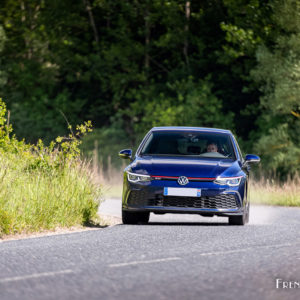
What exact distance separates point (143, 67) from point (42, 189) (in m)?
30.5

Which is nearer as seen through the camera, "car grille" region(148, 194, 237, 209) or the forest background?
"car grille" region(148, 194, 237, 209)

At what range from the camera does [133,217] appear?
14.6 meters

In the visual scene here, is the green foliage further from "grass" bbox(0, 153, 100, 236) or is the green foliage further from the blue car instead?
the blue car

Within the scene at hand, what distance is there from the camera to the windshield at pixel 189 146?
1506 cm

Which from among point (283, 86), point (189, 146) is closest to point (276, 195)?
point (189, 146)

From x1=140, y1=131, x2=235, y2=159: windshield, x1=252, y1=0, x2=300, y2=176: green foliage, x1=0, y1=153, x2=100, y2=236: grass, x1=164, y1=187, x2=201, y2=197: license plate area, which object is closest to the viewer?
x1=0, y1=153, x2=100, y2=236: grass

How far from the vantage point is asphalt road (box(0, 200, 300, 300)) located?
25.0 feet

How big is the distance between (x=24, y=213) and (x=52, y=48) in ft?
110

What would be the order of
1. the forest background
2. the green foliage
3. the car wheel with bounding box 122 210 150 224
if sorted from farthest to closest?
1. the forest background
2. the green foliage
3. the car wheel with bounding box 122 210 150 224

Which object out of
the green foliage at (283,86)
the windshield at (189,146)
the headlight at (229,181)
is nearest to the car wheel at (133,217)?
the windshield at (189,146)

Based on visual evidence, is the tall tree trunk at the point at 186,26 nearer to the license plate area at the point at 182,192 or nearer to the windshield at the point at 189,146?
the windshield at the point at 189,146

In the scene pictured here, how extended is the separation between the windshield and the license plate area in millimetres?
1213

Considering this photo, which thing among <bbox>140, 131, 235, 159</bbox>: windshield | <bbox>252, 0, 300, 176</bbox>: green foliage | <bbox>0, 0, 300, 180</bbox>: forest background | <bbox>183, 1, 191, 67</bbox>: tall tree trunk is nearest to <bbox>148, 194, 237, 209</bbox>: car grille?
<bbox>140, 131, 235, 159</bbox>: windshield

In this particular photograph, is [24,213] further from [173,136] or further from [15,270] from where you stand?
[15,270]
